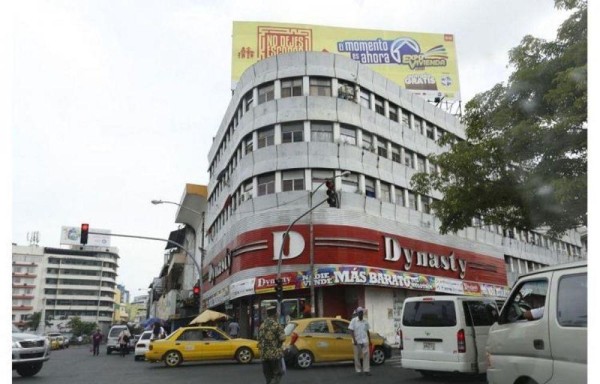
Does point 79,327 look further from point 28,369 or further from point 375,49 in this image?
point 28,369

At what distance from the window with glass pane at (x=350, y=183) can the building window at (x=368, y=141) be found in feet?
7.37

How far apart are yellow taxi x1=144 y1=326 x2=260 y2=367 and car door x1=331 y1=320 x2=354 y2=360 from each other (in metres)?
3.30

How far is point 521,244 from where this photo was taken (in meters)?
45.7

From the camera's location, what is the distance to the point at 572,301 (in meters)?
5.13

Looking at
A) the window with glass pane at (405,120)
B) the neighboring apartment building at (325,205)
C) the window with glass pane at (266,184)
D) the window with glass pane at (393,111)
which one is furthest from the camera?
the window with glass pane at (405,120)

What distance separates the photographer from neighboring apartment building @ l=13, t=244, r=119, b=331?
117 metres

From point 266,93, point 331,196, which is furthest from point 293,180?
point 331,196

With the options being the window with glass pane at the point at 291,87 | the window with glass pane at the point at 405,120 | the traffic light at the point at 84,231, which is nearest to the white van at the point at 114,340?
the traffic light at the point at 84,231

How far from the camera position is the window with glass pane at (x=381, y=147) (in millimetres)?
32116

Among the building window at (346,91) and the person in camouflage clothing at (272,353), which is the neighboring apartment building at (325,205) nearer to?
the building window at (346,91)

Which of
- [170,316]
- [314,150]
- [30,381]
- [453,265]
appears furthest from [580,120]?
[170,316]

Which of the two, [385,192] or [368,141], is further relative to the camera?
[385,192]

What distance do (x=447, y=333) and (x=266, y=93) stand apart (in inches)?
906

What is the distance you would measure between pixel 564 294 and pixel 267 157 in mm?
24903
